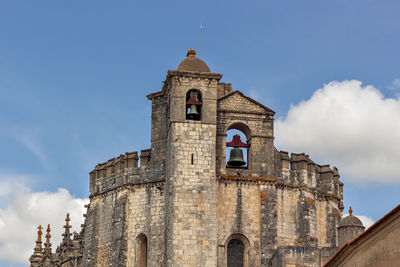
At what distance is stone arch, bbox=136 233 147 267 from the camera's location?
3600 centimetres

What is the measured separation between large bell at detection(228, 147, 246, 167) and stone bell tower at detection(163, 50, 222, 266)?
1.69 metres

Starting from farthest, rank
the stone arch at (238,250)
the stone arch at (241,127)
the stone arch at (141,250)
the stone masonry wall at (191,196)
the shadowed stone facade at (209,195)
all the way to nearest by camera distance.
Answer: the stone arch at (241,127) → the stone arch at (141,250) → the stone arch at (238,250) → the shadowed stone facade at (209,195) → the stone masonry wall at (191,196)

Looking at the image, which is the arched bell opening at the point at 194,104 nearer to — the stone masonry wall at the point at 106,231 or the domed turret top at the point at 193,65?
the domed turret top at the point at 193,65

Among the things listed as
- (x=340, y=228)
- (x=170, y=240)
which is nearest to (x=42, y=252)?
(x=170, y=240)

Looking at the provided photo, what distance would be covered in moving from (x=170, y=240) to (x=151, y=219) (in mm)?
2384

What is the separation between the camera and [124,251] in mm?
36062

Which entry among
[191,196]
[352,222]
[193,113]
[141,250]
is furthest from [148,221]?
[352,222]

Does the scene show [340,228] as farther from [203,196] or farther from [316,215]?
[203,196]

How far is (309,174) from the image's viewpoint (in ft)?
123

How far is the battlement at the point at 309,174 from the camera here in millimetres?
36906

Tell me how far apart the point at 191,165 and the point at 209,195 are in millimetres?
1529

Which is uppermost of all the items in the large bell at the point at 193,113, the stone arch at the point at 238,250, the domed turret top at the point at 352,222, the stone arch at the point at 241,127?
the large bell at the point at 193,113

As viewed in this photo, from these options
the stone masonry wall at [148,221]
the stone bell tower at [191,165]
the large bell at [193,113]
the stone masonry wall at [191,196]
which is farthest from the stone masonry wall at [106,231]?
the large bell at [193,113]

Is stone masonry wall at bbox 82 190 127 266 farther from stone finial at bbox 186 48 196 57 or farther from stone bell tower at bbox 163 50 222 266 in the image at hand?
stone finial at bbox 186 48 196 57
